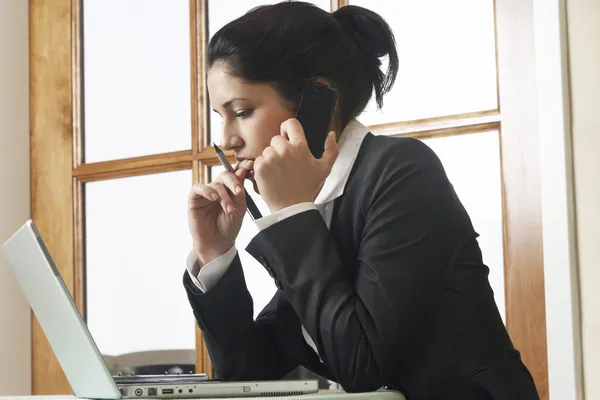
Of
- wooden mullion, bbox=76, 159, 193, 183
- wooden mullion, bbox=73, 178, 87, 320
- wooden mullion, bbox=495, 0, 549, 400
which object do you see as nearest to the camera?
wooden mullion, bbox=495, 0, 549, 400

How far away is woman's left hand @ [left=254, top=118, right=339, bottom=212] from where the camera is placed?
41.5 inches

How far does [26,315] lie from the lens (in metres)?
2.22

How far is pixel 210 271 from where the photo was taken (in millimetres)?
1228

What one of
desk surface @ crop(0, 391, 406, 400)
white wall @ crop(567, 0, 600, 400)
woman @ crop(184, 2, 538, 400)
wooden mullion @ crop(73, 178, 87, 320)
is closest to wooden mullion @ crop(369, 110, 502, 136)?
woman @ crop(184, 2, 538, 400)

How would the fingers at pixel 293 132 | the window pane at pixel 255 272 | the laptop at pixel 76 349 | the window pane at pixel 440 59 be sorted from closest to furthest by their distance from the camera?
the laptop at pixel 76 349, the fingers at pixel 293 132, the window pane at pixel 440 59, the window pane at pixel 255 272

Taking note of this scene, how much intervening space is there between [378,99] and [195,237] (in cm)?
34

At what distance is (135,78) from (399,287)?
1328 mm

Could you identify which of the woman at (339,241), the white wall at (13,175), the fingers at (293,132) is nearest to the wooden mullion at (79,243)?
the white wall at (13,175)

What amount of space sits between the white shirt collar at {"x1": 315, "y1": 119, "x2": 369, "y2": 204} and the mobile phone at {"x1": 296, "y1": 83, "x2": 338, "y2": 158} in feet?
0.10

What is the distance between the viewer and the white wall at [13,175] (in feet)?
7.11

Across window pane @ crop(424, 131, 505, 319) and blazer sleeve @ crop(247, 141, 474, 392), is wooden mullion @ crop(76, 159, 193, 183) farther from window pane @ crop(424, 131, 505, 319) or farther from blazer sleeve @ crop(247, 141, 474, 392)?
blazer sleeve @ crop(247, 141, 474, 392)

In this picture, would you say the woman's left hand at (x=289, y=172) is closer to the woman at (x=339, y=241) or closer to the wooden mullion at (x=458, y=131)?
the woman at (x=339, y=241)

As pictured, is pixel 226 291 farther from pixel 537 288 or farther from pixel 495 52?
pixel 495 52

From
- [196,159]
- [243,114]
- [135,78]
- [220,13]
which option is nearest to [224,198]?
[243,114]
